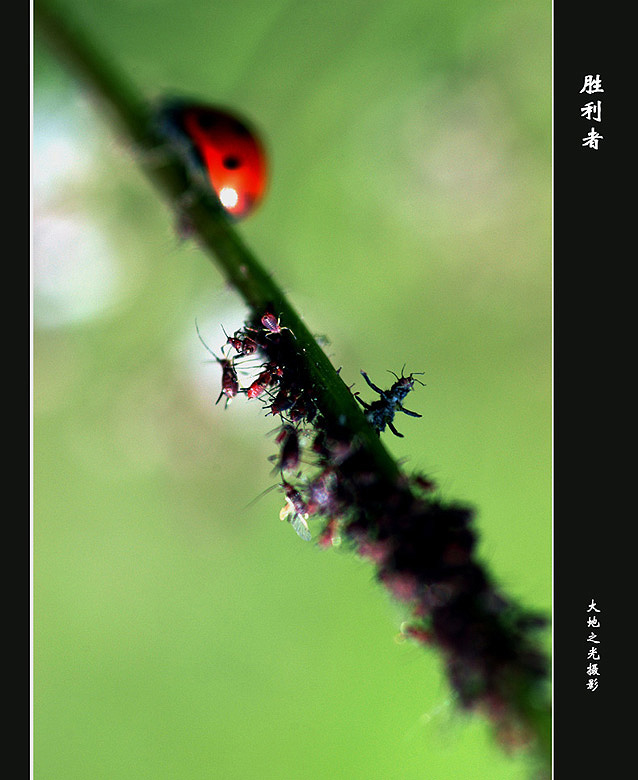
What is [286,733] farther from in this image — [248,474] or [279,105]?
[279,105]

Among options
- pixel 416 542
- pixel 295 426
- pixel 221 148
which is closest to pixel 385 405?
pixel 295 426

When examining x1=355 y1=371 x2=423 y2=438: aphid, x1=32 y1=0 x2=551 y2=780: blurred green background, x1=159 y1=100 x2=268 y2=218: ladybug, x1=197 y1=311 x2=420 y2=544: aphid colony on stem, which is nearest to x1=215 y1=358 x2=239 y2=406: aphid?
x1=197 y1=311 x2=420 y2=544: aphid colony on stem

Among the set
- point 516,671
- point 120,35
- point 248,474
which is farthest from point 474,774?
point 120,35

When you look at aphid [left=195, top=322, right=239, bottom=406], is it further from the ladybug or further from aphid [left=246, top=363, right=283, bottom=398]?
the ladybug

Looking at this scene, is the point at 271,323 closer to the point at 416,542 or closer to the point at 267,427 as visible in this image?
the point at 416,542

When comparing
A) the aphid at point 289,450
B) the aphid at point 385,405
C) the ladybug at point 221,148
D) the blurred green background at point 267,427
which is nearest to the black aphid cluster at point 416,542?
the aphid at point 289,450

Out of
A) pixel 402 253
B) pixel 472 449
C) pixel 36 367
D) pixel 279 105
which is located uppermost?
pixel 279 105
